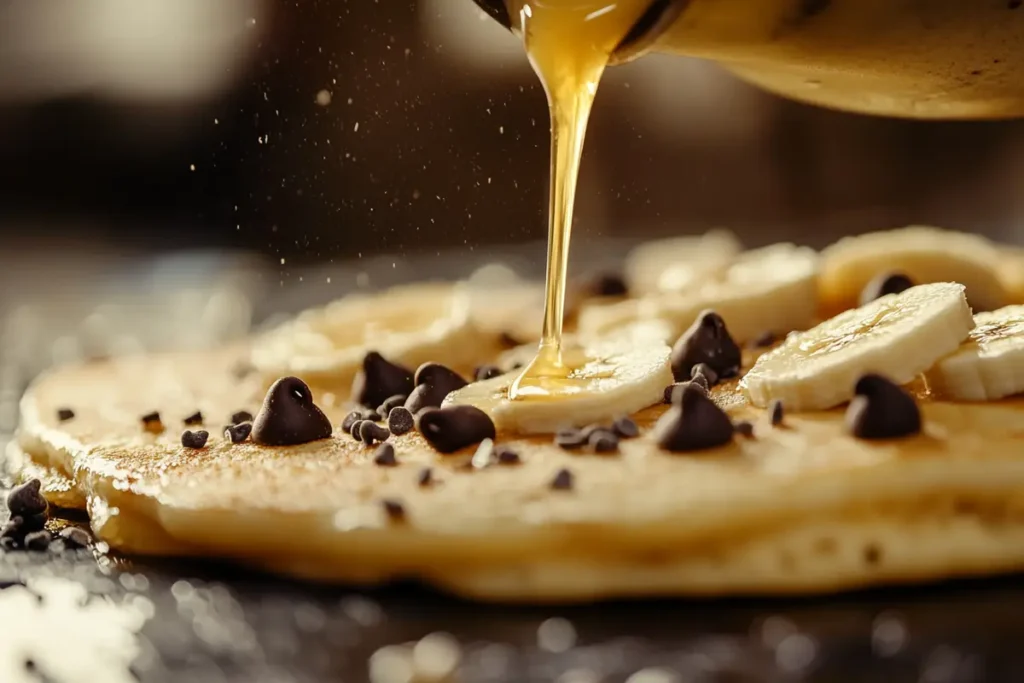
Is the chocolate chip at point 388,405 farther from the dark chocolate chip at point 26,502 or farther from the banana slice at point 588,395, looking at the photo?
the dark chocolate chip at point 26,502

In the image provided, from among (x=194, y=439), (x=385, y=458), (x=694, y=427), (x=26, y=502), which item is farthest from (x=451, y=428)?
(x=26, y=502)

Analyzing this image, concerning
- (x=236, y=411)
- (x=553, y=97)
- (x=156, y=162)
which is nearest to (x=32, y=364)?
(x=236, y=411)

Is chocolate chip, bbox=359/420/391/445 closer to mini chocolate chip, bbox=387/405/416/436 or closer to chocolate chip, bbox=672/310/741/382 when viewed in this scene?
mini chocolate chip, bbox=387/405/416/436

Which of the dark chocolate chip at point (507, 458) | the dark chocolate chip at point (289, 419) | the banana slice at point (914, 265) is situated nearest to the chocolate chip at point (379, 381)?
the dark chocolate chip at point (289, 419)

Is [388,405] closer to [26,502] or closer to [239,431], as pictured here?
[239,431]

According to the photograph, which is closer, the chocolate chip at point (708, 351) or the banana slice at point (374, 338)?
the chocolate chip at point (708, 351)
